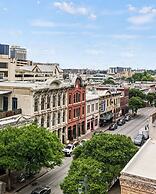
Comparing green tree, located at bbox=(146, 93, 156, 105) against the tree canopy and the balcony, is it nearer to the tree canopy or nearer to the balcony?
the balcony

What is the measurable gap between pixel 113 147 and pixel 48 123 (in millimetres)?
20769

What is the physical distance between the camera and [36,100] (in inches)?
2024

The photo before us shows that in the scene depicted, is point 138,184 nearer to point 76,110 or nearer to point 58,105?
point 58,105

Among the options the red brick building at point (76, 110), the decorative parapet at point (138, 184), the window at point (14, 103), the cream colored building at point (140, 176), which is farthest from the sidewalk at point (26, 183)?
the red brick building at point (76, 110)

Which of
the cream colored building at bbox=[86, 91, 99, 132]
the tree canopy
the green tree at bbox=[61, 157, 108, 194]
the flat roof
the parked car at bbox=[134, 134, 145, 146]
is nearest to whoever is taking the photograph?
the flat roof

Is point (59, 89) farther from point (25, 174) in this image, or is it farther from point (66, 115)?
point (25, 174)

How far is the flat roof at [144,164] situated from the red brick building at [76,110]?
34988 millimetres

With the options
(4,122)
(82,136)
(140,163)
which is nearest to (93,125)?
(82,136)

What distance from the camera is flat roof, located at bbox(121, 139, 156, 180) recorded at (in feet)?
71.8

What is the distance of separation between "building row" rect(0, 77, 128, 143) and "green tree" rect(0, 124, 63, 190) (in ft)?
20.3

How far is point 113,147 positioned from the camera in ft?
120

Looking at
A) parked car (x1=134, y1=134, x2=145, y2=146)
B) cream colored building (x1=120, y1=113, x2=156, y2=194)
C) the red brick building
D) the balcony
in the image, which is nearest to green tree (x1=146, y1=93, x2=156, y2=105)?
the red brick building

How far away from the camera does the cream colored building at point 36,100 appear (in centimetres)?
5016

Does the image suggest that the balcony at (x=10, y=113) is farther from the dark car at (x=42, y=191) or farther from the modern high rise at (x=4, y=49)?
the modern high rise at (x=4, y=49)
